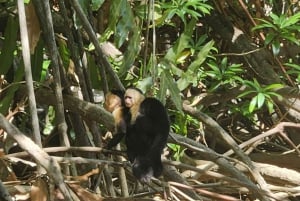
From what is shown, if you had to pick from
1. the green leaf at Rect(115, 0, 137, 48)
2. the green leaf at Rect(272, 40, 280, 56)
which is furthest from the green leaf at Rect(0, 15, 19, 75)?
the green leaf at Rect(272, 40, 280, 56)

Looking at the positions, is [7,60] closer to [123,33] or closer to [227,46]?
[123,33]

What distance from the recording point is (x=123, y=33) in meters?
1.97

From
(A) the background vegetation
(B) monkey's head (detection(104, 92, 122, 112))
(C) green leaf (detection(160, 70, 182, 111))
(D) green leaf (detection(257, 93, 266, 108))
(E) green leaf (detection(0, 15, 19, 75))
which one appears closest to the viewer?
(A) the background vegetation

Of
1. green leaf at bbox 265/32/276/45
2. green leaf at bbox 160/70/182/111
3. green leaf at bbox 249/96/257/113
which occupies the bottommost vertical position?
green leaf at bbox 249/96/257/113

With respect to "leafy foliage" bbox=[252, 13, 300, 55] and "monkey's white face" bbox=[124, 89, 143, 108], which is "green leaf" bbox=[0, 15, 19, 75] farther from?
"leafy foliage" bbox=[252, 13, 300, 55]

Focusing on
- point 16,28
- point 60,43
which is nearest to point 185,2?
point 60,43

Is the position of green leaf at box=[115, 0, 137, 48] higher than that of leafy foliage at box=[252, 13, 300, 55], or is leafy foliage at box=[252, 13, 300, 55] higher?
green leaf at box=[115, 0, 137, 48]

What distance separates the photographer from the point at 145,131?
6.25 ft

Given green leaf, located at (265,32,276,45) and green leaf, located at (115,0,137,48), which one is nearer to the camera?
green leaf, located at (115,0,137,48)

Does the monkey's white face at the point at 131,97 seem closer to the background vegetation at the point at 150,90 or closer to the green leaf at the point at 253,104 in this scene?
the background vegetation at the point at 150,90

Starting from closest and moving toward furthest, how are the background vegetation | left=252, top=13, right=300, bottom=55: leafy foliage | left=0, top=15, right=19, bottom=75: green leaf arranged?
the background vegetation, left=0, top=15, right=19, bottom=75: green leaf, left=252, top=13, right=300, bottom=55: leafy foliage

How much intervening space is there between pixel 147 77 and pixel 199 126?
811 mm

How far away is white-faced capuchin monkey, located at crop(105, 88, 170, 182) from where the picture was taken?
1831mm

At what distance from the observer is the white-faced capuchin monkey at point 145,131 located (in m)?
1.83
